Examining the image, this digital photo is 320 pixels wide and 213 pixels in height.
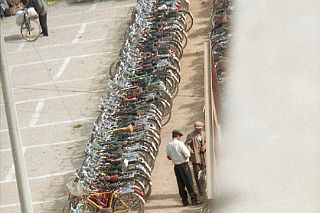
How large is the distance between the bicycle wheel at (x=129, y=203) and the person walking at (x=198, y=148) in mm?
1118

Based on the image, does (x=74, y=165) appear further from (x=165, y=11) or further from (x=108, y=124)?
(x=165, y=11)

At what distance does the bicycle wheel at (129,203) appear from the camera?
15.2 m

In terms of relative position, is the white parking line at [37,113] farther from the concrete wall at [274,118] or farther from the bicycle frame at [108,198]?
the bicycle frame at [108,198]

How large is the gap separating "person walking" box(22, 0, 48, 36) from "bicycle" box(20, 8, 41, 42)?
178 millimetres

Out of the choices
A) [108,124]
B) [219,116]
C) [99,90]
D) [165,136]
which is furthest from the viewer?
[99,90]

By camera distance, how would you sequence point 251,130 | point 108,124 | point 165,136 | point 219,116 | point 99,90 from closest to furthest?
point 251,130, point 219,116, point 108,124, point 165,136, point 99,90

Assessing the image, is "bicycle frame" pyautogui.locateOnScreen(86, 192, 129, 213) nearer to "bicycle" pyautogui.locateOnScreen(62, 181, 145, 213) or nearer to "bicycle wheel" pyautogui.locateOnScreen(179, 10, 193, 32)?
"bicycle" pyautogui.locateOnScreen(62, 181, 145, 213)

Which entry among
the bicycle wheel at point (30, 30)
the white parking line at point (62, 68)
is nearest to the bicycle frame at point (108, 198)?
the white parking line at point (62, 68)

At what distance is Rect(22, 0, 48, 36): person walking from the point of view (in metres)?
23.8


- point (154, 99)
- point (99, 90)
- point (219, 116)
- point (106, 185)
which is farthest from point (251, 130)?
point (99, 90)

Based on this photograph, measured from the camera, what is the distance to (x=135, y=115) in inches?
682

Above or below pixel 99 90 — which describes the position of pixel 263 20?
above

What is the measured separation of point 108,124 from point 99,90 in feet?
12.5

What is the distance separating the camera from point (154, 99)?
17891 mm
